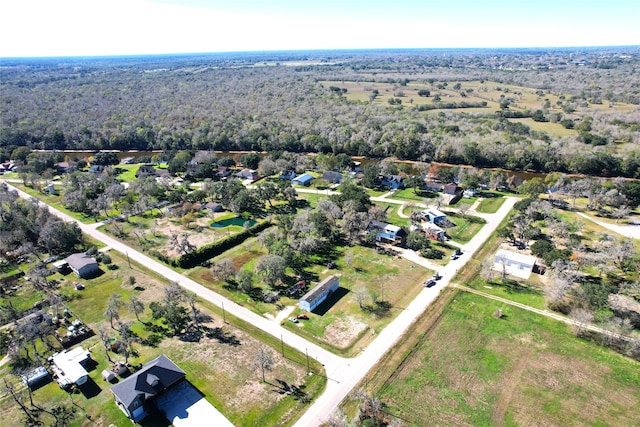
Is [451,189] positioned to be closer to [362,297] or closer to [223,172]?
[362,297]

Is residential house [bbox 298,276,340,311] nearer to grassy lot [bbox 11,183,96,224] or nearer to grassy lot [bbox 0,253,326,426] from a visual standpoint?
grassy lot [bbox 0,253,326,426]

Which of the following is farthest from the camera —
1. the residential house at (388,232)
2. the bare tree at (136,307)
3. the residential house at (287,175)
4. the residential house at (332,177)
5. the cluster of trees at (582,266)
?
the residential house at (287,175)

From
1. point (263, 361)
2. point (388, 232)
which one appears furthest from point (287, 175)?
point (263, 361)

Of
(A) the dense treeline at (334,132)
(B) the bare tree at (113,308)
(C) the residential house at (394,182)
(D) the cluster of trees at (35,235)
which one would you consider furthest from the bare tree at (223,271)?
(A) the dense treeline at (334,132)

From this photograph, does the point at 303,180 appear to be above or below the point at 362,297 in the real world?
above

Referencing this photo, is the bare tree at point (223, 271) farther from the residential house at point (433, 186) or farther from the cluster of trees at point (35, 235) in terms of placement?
the residential house at point (433, 186)
